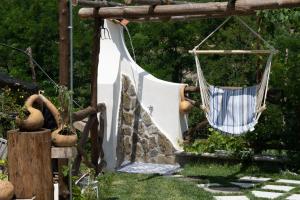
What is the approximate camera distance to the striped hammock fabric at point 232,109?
23.4 feet

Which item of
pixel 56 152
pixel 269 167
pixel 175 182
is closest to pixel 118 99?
pixel 175 182

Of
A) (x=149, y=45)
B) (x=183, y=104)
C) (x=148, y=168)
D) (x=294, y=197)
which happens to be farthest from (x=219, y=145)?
(x=149, y=45)

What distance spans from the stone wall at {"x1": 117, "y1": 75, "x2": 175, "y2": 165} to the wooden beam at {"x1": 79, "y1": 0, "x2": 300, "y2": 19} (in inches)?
68.7

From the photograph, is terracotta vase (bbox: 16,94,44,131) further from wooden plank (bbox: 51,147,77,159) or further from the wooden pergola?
the wooden pergola

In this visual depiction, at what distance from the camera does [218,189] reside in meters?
6.72

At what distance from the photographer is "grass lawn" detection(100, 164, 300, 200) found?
6.29 metres

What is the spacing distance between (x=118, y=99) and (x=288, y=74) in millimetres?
2492

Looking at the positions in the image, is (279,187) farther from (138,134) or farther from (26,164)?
(26,164)

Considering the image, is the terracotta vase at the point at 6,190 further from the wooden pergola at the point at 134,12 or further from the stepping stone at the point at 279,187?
the stepping stone at the point at 279,187

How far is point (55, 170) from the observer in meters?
4.62

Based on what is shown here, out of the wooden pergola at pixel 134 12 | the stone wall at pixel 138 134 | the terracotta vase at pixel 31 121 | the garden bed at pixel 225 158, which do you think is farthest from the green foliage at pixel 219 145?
the terracotta vase at pixel 31 121

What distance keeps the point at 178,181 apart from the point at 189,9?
7.28ft

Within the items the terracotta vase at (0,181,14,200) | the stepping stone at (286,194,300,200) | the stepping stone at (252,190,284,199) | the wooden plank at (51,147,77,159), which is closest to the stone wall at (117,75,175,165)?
the stepping stone at (252,190,284,199)

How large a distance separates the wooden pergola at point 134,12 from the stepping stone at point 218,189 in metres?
1.51
